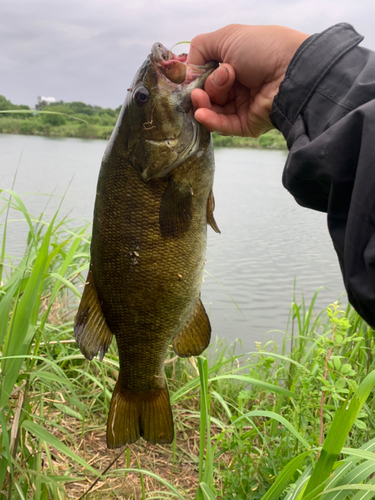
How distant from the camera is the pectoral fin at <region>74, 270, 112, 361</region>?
172 cm

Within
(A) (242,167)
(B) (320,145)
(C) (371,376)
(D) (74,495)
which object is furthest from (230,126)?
(A) (242,167)

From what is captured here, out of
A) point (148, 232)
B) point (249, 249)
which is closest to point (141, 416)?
point (148, 232)

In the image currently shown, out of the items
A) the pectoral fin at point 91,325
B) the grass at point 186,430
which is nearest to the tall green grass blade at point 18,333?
the grass at point 186,430

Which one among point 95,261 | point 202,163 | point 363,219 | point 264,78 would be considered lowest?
point 95,261

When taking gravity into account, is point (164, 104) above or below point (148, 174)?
above

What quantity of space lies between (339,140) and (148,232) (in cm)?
75

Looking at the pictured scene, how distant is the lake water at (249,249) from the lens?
5746 mm

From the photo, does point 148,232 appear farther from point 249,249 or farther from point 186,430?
point 249,249

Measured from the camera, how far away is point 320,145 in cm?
130

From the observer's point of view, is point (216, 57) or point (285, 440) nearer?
point (216, 57)

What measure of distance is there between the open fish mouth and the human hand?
0.18ft

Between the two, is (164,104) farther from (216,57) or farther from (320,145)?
(320,145)

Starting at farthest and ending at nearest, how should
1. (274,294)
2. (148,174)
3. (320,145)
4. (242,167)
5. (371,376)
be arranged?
(242,167) → (274,294) → (148,174) → (371,376) → (320,145)

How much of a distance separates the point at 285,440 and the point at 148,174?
1477 millimetres
